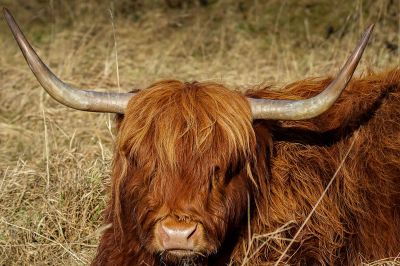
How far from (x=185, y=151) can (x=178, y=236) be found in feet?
1.57

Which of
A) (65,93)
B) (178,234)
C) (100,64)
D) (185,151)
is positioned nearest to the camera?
(178,234)

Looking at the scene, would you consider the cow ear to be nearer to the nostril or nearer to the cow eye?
the cow eye

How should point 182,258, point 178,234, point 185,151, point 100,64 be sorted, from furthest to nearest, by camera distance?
1. point 100,64
2. point 185,151
3. point 182,258
4. point 178,234

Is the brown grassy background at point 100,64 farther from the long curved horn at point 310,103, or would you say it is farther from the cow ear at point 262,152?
Result: the long curved horn at point 310,103

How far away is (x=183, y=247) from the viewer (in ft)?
14.5

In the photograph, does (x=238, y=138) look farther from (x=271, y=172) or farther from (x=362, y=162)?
(x=362, y=162)

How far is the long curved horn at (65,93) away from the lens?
483 cm

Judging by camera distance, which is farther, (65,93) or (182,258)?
(65,93)

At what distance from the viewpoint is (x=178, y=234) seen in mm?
4418

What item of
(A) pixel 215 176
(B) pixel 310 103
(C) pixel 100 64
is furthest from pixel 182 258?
(C) pixel 100 64

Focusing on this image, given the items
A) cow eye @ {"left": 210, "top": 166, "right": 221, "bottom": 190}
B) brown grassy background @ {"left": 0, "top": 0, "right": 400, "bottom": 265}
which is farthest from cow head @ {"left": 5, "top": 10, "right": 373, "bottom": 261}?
brown grassy background @ {"left": 0, "top": 0, "right": 400, "bottom": 265}

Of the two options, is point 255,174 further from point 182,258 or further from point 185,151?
point 182,258

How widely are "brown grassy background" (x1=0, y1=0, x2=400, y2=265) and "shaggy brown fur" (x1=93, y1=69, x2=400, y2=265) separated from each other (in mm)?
356

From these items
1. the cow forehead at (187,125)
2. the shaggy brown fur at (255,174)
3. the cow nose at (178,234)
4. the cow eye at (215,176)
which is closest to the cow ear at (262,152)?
the shaggy brown fur at (255,174)
